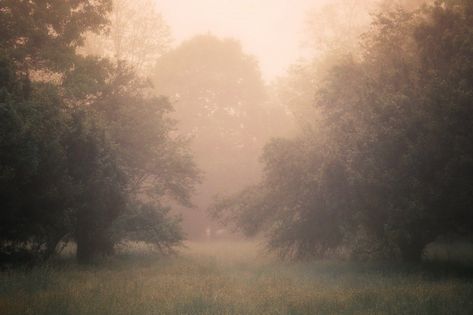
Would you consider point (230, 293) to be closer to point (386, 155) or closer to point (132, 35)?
point (386, 155)

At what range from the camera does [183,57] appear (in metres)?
44.8

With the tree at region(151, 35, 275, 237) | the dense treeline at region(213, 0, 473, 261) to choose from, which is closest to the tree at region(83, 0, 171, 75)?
the tree at region(151, 35, 275, 237)

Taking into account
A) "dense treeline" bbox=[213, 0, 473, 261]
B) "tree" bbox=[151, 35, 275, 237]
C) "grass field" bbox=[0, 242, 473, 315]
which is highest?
"tree" bbox=[151, 35, 275, 237]

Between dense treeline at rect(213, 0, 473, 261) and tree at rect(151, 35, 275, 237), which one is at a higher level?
tree at rect(151, 35, 275, 237)

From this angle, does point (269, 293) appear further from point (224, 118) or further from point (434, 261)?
point (224, 118)

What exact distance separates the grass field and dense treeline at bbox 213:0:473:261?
249 centimetres

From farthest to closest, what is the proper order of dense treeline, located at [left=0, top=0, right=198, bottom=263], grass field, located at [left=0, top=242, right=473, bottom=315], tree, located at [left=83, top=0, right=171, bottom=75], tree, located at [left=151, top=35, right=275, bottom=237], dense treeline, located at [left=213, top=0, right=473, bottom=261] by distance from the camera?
tree, located at [left=151, top=35, right=275, bottom=237]
tree, located at [left=83, top=0, right=171, bottom=75]
dense treeline, located at [left=213, top=0, right=473, bottom=261]
dense treeline, located at [left=0, top=0, right=198, bottom=263]
grass field, located at [left=0, top=242, right=473, bottom=315]

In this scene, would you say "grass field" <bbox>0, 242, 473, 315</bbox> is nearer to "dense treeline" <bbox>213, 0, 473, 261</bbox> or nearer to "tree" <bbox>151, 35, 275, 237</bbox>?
"dense treeline" <bbox>213, 0, 473, 261</bbox>

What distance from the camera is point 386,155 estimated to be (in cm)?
1734

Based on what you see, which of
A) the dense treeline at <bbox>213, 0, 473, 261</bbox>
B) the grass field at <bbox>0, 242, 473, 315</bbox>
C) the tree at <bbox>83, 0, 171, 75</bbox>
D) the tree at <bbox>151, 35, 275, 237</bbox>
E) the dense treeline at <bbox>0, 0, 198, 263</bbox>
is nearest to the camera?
the grass field at <bbox>0, 242, 473, 315</bbox>

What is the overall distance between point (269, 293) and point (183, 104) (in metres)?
33.6

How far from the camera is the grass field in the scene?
9938 millimetres

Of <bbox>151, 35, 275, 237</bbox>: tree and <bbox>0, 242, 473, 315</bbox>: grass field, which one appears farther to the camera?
<bbox>151, 35, 275, 237</bbox>: tree

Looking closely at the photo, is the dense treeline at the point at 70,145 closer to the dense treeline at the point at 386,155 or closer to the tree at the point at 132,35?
the dense treeline at the point at 386,155
